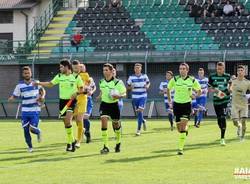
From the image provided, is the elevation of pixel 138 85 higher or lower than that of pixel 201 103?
higher

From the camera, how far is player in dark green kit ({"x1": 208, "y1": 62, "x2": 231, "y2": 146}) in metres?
20.1

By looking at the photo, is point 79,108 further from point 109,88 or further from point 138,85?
point 138,85

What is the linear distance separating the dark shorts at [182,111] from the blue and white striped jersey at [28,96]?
363 cm

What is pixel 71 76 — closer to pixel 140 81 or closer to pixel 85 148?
pixel 85 148

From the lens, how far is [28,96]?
768 inches

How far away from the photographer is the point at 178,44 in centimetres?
3991

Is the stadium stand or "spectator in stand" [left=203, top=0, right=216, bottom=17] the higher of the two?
"spectator in stand" [left=203, top=0, right=216, bottom=17]

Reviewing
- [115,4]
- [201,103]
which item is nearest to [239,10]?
[115,4]

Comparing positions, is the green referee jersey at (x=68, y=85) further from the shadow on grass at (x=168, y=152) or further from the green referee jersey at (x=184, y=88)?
the shadow on grass at (x=168, y=152)

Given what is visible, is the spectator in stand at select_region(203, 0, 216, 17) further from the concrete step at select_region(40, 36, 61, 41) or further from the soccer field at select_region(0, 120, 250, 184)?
the soccer field at select_region(0, 120, 250, 184)

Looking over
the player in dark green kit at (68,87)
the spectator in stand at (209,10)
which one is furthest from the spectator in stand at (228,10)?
the player in dark green kit at (68,87)

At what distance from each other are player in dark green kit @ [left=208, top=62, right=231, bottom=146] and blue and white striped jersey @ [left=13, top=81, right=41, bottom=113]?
4672 mm

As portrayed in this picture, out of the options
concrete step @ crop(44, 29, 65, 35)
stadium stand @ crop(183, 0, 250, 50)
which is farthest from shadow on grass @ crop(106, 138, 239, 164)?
concrete step @ crop(44, 29, 65, 35)

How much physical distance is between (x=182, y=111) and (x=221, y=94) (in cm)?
209
